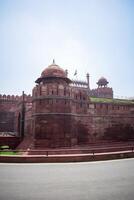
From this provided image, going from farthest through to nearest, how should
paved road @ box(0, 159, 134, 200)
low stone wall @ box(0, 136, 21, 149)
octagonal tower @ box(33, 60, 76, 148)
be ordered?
low stone wall @ box(0, 136, 21, 149)
octagonal tower @ box(33, 60, 76, 148)
paved road @ box(0, 159, 134, 200)

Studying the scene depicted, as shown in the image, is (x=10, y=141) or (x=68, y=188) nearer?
(x=68, y=188)

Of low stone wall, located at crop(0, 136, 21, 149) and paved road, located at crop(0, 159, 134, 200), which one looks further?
low stone wall, located at crop(0, 136, 21, 149)

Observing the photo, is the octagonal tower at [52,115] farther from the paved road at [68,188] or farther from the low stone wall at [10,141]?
the paved road at [68,188]

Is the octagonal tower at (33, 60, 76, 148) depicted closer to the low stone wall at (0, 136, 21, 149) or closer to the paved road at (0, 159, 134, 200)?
the low stone wall at (0, 136, 21, 149)

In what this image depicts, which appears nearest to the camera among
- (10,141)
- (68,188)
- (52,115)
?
(68,188)

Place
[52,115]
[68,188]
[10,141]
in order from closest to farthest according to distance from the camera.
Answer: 1. [68,188]
2. [52,115]
3. [10,141]

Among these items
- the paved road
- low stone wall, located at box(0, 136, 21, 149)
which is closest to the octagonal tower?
low stone wall, located at box(0, 136, 21, 149)

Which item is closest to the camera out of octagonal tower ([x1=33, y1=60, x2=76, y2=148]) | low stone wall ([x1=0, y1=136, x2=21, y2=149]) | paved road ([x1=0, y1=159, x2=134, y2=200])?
paved road ([x1=0, y1=159, x2=134, y2=200])

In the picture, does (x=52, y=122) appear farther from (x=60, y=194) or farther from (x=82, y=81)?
(x=82, y=81)

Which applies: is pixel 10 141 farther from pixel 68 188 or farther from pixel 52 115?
pixel 68 188

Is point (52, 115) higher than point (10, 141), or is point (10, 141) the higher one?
point (52, 115)

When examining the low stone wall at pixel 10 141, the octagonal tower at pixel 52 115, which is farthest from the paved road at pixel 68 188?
the low stone wall at pixel 10 141

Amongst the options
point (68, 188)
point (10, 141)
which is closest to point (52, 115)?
point (10, 141)

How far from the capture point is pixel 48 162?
962cm
